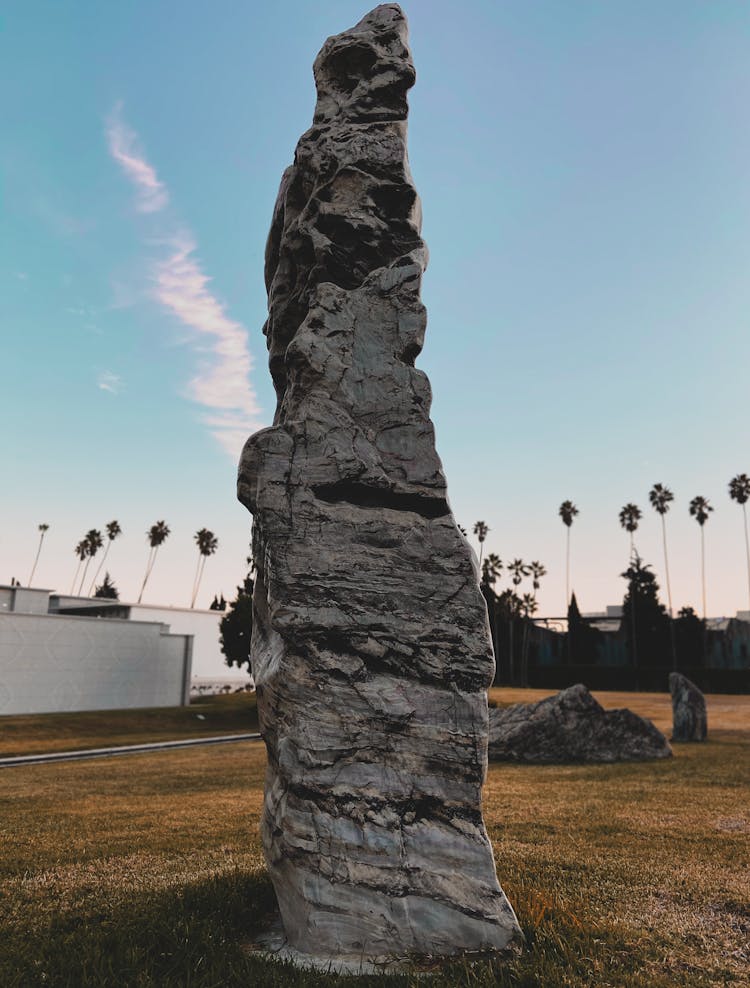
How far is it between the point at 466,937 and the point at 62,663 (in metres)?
38.9

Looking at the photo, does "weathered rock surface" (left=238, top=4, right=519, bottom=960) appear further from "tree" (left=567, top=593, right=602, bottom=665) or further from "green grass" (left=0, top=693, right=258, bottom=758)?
"tree" (left=567, top=593, right=602, bottom=665)

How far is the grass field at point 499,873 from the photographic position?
438 centimetres

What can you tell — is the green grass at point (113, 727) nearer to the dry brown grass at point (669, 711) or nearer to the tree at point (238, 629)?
the tree at point (238, 629)

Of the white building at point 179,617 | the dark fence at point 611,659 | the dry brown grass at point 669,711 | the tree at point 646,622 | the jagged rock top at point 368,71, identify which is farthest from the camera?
the tree at point 646,622

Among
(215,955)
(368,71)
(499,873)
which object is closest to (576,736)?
(499,873)

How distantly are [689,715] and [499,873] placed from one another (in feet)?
51.4

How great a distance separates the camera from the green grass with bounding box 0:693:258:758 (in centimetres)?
2788

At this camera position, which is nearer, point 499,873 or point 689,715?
point 499,873

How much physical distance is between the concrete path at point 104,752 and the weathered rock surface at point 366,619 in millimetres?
19761

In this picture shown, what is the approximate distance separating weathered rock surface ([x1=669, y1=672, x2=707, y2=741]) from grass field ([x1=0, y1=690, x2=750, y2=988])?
7276 mm

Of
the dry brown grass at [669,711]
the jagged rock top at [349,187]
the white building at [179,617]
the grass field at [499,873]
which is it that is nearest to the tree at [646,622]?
the dry brown grass at [669,711]

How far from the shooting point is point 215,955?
14.8 feet

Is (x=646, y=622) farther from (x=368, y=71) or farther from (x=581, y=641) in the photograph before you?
(x=368, y=71)

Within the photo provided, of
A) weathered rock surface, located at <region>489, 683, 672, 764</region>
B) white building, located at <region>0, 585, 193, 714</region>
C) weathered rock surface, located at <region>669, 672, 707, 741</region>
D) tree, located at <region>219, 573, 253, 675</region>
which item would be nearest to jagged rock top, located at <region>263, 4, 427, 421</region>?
weathered rock surface, located at <region>489, 683, 672, 764</region>
